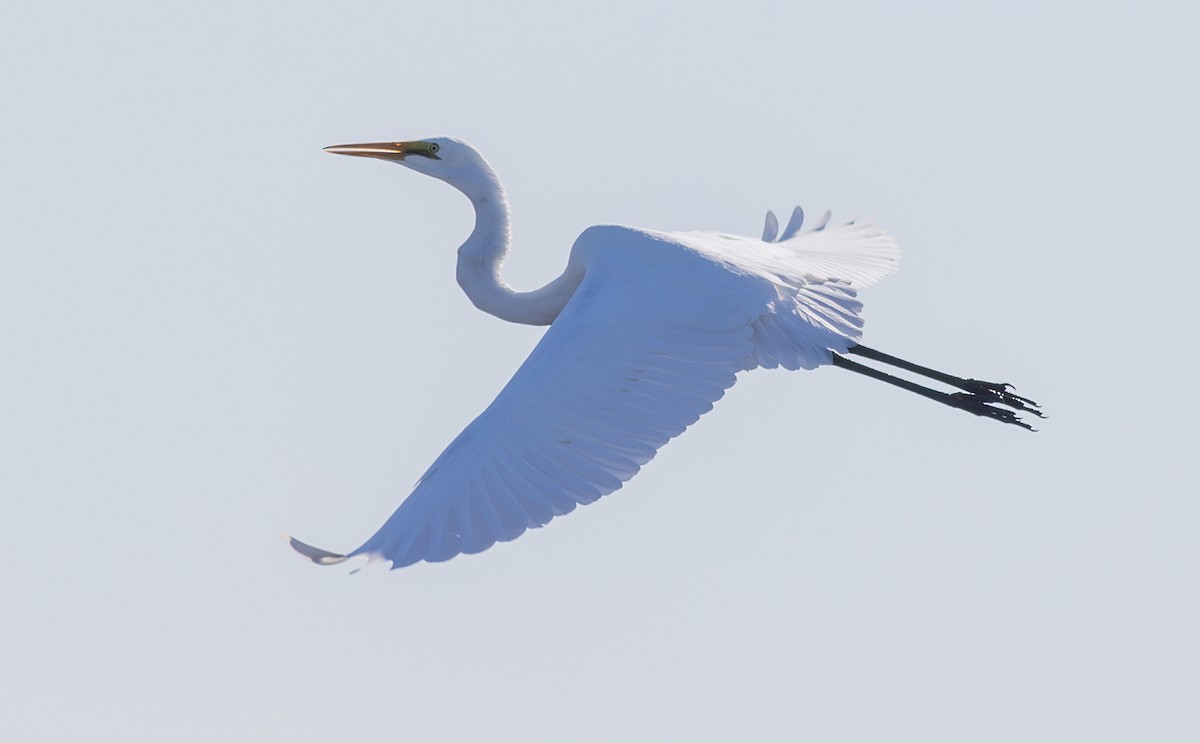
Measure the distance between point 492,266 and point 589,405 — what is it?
230 centimetres

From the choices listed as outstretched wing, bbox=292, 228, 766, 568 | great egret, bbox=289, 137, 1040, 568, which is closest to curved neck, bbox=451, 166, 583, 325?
great egret, bbox=289, 137, 1040, 568

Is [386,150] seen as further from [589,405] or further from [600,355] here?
[589,405]

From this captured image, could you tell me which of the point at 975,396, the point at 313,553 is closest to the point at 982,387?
Answer: the point at 975,396

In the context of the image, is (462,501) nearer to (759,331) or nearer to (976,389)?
(759,331)

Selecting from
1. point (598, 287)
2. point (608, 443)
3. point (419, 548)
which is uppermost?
point (598, 287)

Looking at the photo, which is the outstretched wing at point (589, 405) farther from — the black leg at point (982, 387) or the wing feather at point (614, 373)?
the black leg at point (982, 387)

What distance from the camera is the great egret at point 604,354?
7836mm

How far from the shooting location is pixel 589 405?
8.32 m

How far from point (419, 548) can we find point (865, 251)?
4.82 metres

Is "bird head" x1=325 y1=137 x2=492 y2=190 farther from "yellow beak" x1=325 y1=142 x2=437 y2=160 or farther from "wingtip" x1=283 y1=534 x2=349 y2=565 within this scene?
"wingtip" x1=283 y1=534 x2=349 y2=565

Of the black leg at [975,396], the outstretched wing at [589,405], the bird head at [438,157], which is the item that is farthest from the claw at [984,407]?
the bird head at [438,157]

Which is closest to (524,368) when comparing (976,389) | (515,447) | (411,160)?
(515,447)

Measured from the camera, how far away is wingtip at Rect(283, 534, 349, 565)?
24.0 feet

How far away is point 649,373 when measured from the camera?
8578mm
